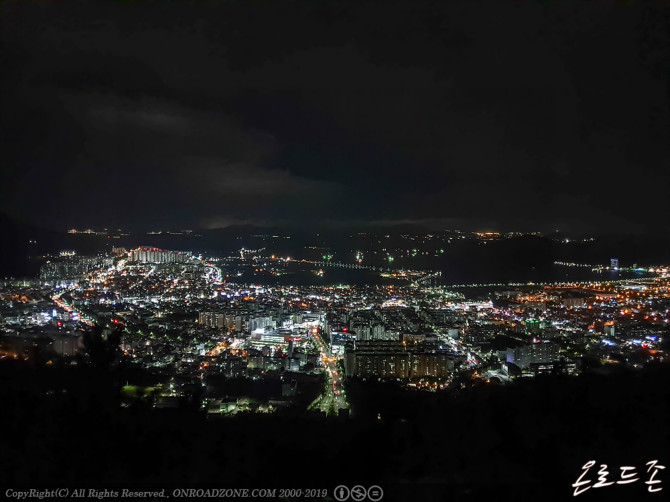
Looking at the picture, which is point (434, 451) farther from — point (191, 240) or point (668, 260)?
point (191, 240)

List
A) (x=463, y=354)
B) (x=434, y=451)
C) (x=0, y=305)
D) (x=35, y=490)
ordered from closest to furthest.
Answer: (x=35, y=490), (x=434, y=451), (x=463, y=354), (x=0, y=305)

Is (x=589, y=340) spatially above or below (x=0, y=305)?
below

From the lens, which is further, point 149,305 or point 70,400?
point 149,305

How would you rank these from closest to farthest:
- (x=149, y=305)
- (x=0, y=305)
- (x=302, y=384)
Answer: (x=302, y=384), (x=0, y=305), (x=149, y=305)

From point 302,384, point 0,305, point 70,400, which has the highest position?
point 0,305

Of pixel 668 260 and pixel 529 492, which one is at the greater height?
pixel 668 260

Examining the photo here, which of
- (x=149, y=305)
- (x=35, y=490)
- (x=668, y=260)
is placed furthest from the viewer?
(x=668, y=260)

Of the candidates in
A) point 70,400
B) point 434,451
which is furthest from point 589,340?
point 70,400

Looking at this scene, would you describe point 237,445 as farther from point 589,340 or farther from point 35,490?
point 589,340

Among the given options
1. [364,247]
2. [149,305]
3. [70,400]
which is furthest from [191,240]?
[70,400]

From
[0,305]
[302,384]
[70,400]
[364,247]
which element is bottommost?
[302,384]
